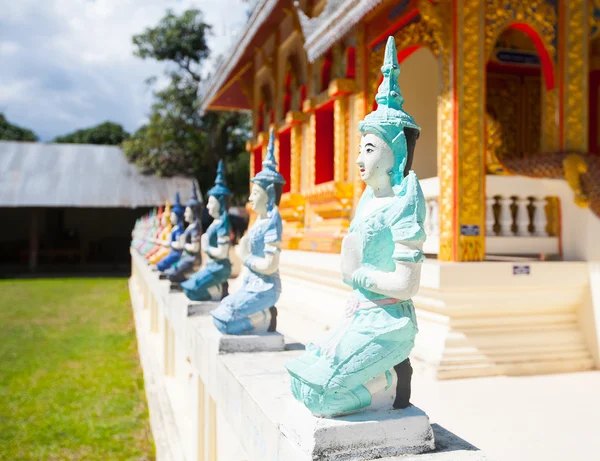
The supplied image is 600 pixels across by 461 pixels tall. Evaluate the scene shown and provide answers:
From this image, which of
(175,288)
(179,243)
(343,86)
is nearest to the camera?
(175,288)

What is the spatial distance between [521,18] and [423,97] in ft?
10.9

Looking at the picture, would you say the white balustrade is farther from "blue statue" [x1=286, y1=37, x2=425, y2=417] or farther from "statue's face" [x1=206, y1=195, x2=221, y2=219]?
"blue statue" [x1=286, y1=37, x2=425, y2=417]

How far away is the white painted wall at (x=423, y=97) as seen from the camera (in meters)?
8.12

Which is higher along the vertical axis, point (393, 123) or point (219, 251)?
point (393, 123)

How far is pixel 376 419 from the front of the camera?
1.74 metres

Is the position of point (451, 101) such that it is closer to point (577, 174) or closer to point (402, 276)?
point (577, 174)

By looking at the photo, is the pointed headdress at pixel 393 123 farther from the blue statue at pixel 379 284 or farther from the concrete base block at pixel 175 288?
the concrete base block at pixel 175 288

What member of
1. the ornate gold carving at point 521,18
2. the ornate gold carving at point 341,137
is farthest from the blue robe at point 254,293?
the ornate gold carving at point 341,137

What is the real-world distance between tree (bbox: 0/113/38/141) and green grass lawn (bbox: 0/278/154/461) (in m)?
40.2

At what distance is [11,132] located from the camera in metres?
46.6

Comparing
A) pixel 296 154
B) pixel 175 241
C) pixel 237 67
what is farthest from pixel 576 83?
pixel 237 67

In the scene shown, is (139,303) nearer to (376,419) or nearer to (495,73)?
(495,73)

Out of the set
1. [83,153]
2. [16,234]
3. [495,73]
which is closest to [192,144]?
[83,153]

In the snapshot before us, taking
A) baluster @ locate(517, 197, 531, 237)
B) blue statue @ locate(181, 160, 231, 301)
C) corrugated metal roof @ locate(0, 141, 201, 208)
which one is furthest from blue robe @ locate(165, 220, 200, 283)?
corrugated metal roof @ locate(0, 141, 201, 208)
